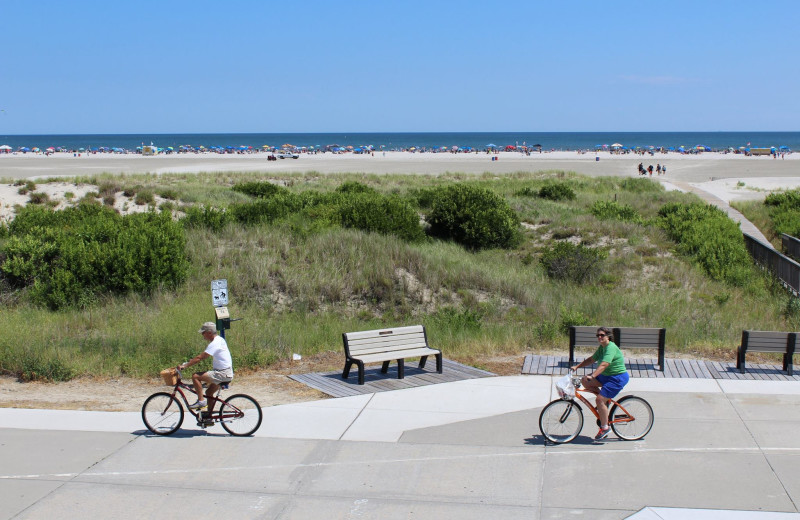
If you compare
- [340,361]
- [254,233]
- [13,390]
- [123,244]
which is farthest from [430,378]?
[254,233]

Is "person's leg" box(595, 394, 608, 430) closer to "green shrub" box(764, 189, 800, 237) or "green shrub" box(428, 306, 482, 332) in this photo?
"green shrub" box(428, 306, 482, 332)

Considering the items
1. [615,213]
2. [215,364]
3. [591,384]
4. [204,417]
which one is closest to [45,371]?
[204,417]

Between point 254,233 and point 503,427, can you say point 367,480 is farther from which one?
point 254,233

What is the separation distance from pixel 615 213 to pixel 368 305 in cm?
1582

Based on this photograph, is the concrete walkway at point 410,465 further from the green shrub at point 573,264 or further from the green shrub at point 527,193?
the green shrub at point 527,193

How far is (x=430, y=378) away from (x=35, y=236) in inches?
481

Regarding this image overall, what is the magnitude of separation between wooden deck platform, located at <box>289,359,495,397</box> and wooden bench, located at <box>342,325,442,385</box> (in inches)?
4.7

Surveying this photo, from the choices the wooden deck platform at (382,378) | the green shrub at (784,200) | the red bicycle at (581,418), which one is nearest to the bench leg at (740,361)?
the wooden deck platform at (382,378)

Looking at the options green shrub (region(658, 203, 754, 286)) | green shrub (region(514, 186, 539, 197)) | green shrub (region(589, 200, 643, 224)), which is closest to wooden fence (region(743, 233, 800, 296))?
green shrub (region(658, 203, 754, 286))

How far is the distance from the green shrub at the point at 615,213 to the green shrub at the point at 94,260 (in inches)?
677

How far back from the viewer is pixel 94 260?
1631 cm

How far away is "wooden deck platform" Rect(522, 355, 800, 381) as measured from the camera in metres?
11.3

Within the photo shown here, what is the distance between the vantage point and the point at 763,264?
22.1m

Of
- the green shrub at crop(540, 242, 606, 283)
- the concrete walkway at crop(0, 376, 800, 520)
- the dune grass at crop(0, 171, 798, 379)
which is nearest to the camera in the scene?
the concrete walkway at crop(0, 376, 800, 520)
